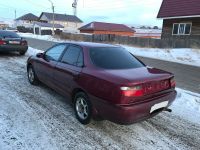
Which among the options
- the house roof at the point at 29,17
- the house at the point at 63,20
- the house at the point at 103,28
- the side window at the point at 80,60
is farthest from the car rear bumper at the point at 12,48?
the house roof at the point at 29,17

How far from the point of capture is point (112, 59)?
486 cm

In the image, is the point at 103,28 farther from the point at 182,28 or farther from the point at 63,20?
the point at 63,20

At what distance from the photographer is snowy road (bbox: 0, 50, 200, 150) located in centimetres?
393

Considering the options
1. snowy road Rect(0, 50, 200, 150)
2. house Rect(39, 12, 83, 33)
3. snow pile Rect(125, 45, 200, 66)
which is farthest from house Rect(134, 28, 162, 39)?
house Rect(39, 12, 83, 33)

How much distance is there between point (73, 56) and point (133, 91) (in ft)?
5.89

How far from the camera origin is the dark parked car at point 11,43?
12344 millimetres

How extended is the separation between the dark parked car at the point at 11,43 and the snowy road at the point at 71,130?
7283 millimetres

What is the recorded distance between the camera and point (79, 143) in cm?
394

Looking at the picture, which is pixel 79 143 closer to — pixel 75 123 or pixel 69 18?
pixel 75 123

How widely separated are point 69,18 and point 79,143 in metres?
90.6

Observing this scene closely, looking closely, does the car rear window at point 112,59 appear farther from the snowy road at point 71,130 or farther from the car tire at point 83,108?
the snowy road at point 71,130

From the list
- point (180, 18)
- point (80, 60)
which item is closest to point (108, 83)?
point (80, 60)

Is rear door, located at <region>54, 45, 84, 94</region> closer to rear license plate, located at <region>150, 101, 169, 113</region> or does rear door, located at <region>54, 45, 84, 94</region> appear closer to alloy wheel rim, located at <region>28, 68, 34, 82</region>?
rear license plate, located at <region>150, 101, 169, 113</region>

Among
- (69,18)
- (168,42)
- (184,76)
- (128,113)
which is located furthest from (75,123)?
(69,18)
